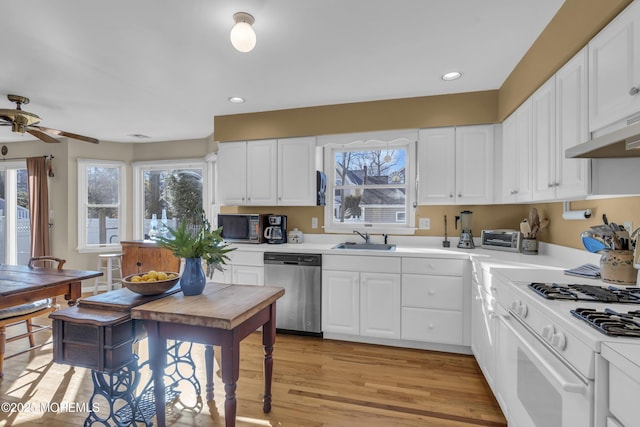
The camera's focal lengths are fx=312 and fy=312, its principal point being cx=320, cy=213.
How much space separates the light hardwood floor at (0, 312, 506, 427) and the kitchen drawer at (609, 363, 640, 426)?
125 centimetres

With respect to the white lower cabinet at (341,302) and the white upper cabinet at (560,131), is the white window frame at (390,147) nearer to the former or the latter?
the white lower cabinet at (341,302)

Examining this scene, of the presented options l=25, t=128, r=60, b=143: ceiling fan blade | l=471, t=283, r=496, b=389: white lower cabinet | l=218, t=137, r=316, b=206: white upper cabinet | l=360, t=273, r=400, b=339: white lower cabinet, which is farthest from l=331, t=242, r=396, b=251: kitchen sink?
l=25, t=128, r=60, b=143: ceiling fan blade

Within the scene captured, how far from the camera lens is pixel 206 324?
1.42 m

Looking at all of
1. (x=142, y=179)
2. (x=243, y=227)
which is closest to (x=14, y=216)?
(x=142, y=179)

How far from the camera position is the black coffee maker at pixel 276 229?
3.54m

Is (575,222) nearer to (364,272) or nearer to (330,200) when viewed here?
(364,272)

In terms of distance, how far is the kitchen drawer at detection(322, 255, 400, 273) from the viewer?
288cm

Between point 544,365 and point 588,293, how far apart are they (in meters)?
0.41

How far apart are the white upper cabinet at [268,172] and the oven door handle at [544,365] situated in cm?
225

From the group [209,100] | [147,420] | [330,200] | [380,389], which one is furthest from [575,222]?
[209,100]

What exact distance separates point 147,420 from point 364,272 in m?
1.93

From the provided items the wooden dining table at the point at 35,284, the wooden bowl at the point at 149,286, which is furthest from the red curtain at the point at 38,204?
the wooden bowl at the point at 149,286

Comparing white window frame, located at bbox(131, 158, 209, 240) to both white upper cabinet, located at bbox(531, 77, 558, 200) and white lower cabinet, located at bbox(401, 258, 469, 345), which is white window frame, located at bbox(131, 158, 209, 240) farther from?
white upper cabinet, located at bbox(531, 77, 558, 200)

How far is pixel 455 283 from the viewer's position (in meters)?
2.73
